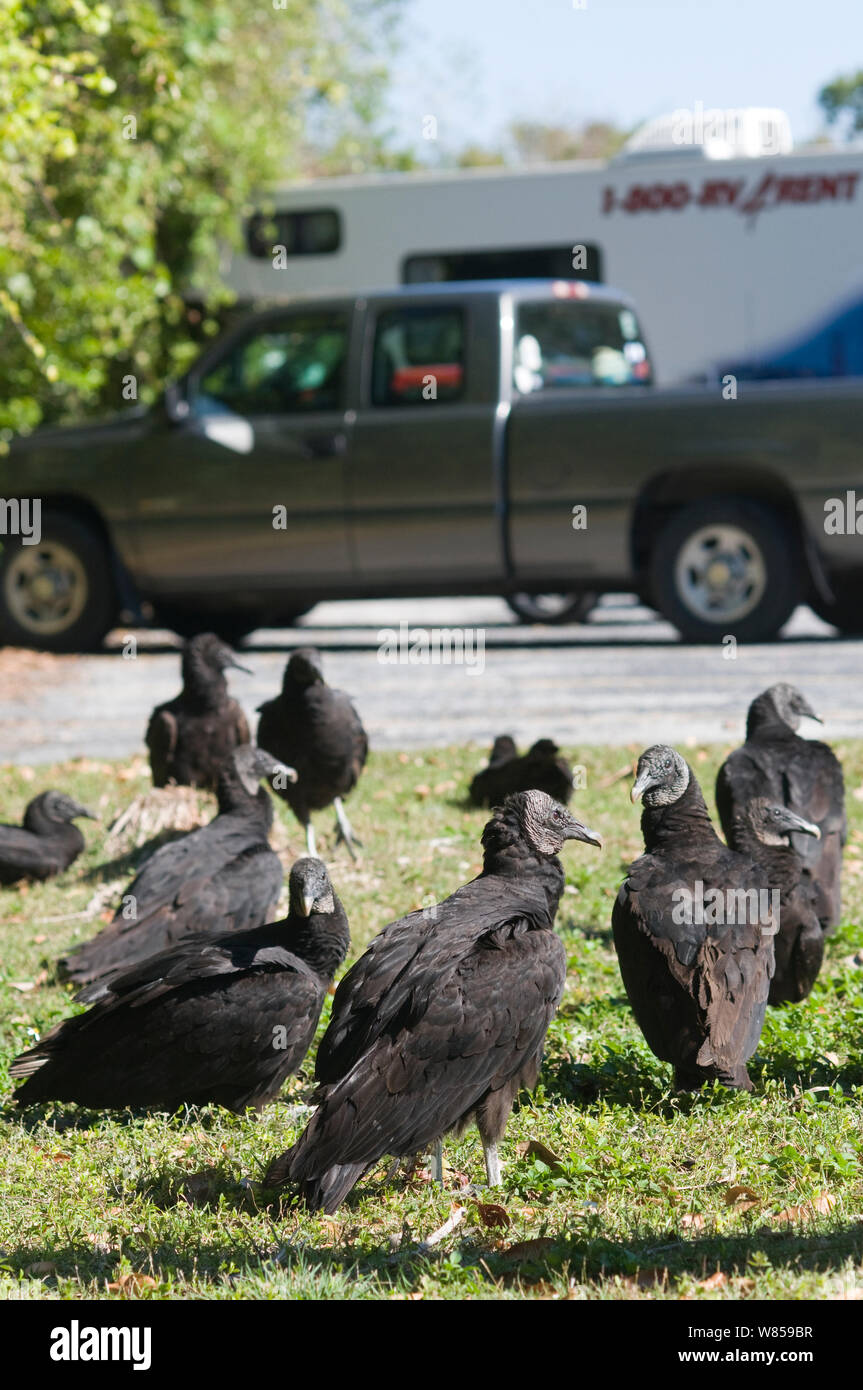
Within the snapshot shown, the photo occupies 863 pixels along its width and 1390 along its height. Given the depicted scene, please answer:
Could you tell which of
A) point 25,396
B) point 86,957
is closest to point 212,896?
point 86,957

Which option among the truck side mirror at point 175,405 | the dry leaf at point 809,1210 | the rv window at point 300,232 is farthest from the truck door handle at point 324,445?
the dry leaf at point 809,1210

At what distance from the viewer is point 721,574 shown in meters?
11.5

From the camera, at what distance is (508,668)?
1152 cm

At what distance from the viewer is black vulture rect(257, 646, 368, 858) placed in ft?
22.9

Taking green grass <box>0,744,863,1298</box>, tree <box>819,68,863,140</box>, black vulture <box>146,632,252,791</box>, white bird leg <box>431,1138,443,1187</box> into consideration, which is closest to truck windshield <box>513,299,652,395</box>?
black vulture <box>146,632,252,791</box>

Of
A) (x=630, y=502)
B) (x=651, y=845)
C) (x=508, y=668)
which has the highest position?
(x=630, y=502)

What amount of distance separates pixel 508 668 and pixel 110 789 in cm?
402

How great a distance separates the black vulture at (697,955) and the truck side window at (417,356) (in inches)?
295

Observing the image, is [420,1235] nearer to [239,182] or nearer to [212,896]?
[212,896]

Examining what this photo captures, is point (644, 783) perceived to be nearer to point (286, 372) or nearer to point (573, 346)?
point (573, 346)

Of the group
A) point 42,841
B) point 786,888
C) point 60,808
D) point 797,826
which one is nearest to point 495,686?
point 60,808

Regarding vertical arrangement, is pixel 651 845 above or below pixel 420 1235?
above

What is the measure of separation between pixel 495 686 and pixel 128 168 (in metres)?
7.62

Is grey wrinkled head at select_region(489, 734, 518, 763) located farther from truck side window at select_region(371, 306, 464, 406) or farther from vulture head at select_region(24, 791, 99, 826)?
truck side window at select_region(371, 306, 464, 406)
